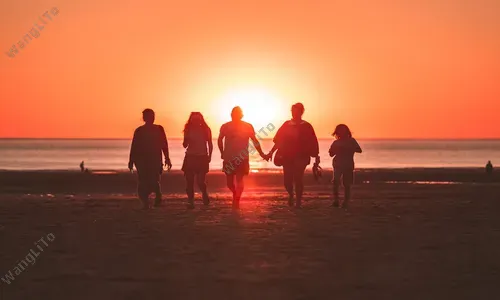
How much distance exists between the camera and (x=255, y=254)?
9570 millimetres

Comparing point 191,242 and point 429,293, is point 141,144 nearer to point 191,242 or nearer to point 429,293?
point 191,242

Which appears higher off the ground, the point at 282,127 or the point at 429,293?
the point at 282,127

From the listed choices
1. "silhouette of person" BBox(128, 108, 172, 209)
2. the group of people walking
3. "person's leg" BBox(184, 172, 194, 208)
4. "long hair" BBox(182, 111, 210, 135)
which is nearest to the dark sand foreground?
"person's leg" BBox(184, 172, 194, 208)

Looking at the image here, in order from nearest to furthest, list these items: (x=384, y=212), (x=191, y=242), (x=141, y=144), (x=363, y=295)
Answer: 1. (x=363, y=295)
2. (x=191, y=242)
3. (x=384, y=212)
4. (x=141, y=144)

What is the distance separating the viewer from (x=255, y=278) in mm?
7930

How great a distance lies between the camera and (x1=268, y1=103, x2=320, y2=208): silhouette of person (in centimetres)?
1683

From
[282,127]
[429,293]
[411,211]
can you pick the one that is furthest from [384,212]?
[429,293]

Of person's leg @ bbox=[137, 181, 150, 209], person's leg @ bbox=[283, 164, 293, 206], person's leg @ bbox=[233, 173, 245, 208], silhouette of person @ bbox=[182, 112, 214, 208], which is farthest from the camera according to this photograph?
silhouette of person @ bbox=[182, 112, 214, 208]

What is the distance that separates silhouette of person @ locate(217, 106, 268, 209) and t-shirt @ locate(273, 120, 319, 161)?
0.50m

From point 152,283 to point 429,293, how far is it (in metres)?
2.42

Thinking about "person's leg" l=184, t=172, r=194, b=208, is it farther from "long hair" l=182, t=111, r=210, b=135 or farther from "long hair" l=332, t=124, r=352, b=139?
"long hair" l=332, t=124, r=352, b=139

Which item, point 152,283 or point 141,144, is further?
point 141,144

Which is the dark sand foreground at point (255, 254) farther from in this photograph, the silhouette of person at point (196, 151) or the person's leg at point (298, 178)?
the silhouette of person at point (196, 151)

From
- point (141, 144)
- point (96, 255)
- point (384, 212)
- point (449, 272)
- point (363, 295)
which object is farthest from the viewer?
point (141, 144)
